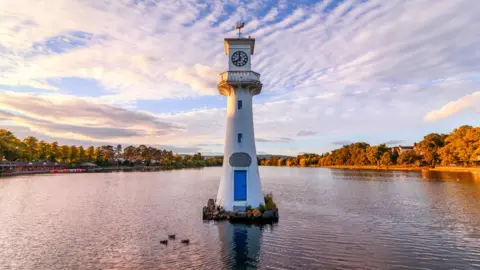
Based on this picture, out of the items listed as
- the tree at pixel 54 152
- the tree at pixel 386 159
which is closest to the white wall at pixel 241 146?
the tree at pixel 386 159

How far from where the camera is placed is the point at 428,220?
24.9 metres

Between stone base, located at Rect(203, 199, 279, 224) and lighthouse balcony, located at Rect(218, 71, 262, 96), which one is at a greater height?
lighthouse balcony, located at Rect(218, 71, 262, 96)

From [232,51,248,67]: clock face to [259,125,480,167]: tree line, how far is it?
87227 mm

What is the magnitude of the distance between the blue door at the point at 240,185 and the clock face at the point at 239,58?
27.3ft

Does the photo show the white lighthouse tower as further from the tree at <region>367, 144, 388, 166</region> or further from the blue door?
the tree at <region>367, 144, 388, 166</region>

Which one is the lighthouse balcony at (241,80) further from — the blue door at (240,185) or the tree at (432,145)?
the tree at (432,145)

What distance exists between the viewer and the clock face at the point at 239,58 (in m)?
23.2

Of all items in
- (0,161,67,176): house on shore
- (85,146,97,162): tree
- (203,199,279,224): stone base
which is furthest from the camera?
(85,146,97,162): tree

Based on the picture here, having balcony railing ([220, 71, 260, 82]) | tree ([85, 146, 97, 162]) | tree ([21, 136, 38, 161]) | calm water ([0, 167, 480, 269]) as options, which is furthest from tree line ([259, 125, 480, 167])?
tree ([21, 136, 38, 161])

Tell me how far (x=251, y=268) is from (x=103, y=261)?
25.1 feet

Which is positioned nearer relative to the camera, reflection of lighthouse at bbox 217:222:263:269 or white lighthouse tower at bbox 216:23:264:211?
reflection of lighthouse at bbox 217:222:263:269

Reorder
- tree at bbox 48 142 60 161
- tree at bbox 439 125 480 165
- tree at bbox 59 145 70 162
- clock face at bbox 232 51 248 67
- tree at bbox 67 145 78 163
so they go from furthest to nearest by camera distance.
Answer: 1. tree at bbox 67 145 78 163
2. tree at bbox 59 145 70 162
3. tree at bbox 48 142 60 161
4. tree at bbox 439 125 480 165
5. clock face at bbox 232 51 248 67

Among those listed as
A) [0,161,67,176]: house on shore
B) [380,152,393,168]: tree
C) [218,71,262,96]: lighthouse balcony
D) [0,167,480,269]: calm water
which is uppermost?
[218,71,262,96]: lighthouse balcony

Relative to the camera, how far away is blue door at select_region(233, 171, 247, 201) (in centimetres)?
2281
